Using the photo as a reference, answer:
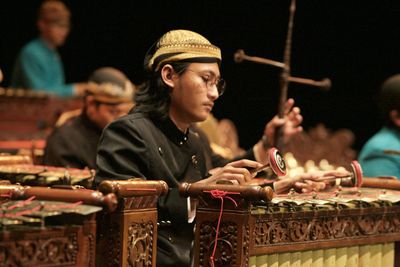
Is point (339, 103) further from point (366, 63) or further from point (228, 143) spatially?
point (228, 143)

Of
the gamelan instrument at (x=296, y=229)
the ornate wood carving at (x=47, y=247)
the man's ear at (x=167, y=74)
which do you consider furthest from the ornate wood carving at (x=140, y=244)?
the man's ear at (x=167, y=74)

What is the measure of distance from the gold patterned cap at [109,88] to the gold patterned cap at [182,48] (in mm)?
2228

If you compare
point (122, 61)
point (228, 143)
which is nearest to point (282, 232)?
point (228, 143)

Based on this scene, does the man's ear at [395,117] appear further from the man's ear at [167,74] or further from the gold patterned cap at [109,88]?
the man's ear at [167,74]

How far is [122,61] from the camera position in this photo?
10.4 metres

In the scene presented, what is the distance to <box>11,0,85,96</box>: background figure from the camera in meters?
8.80

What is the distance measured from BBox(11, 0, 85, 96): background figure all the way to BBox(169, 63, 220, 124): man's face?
4.69 metres

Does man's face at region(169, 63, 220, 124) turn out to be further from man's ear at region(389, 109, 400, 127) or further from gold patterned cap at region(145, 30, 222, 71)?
man's ear at region(389, 109, 400, 127)

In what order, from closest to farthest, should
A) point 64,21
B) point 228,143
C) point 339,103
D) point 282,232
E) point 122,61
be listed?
point 282,232
point 228,143
point 64,21
point 339,103
point 122,61

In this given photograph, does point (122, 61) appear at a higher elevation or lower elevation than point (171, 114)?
higher

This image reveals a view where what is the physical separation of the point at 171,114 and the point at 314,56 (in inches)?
211

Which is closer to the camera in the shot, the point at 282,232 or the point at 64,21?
the point at 282,232

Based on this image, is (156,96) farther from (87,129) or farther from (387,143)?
(87,129)

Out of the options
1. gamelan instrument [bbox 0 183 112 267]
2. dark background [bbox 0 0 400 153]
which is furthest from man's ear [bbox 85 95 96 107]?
gamelan instrument [bbox 0 183 112 267]
